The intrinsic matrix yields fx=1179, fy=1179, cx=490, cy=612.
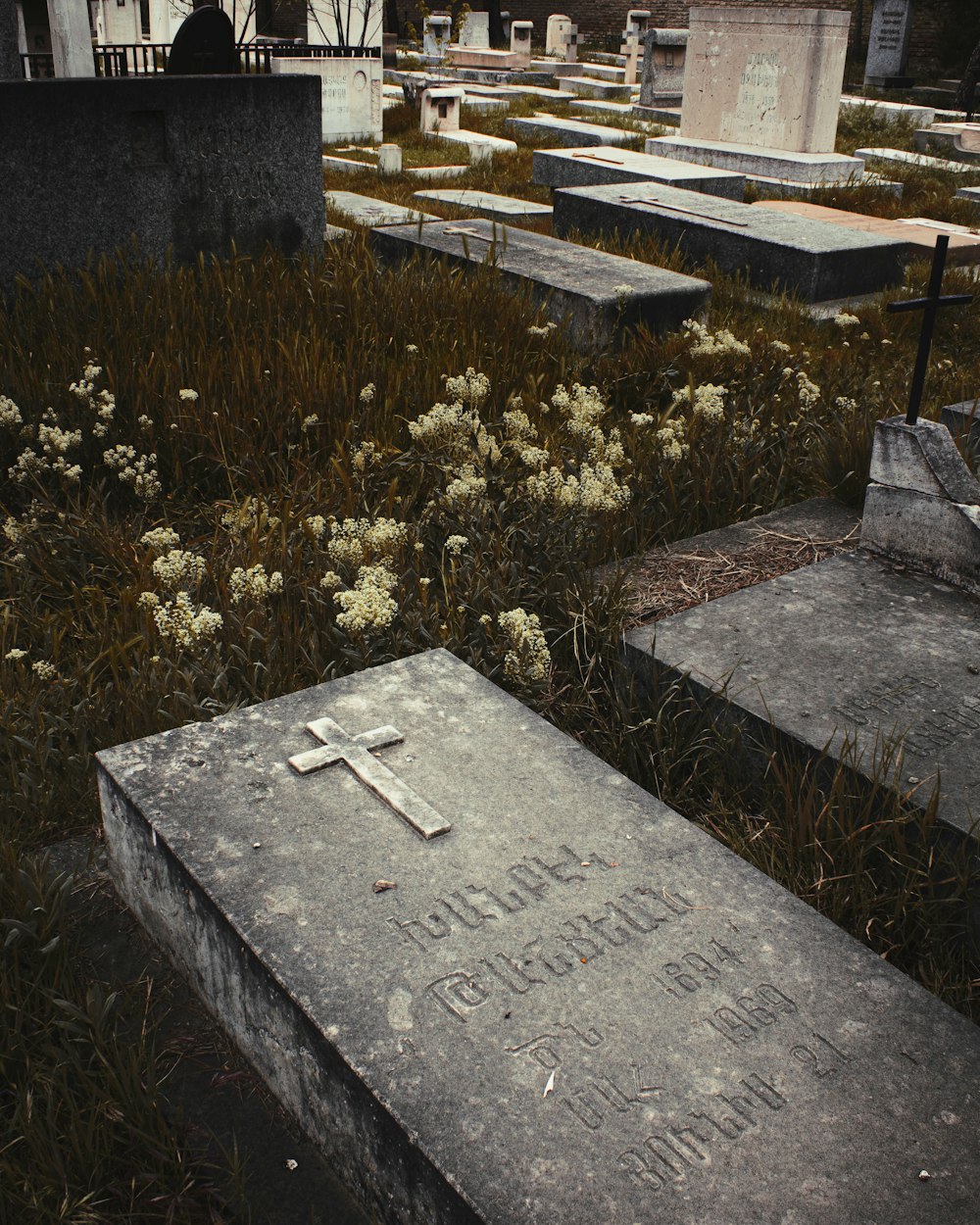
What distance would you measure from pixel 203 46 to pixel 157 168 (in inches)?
43.8

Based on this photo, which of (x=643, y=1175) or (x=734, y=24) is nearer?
(x=643, y=1175)

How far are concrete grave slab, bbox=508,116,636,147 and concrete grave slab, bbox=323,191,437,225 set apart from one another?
5.44 meters

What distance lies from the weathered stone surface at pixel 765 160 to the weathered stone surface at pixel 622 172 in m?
1.36

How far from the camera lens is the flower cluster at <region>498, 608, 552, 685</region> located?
8.61 ft

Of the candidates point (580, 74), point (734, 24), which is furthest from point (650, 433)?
point (580, 74)

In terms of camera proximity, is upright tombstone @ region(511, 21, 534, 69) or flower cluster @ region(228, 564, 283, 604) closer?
flower cluster @ region(228, 564, 283, 604)

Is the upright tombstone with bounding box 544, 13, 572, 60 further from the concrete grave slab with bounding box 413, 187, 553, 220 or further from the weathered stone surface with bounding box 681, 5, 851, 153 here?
the concrete grave slab with bounding box 413, 187, 553, 220

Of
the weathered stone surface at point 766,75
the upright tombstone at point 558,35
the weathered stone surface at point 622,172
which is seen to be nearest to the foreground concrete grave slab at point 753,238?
the weathered stone surface at point 622,172

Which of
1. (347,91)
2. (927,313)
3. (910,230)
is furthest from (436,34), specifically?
(927,313)

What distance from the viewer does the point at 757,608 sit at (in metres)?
2.88

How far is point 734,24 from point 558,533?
387 inches

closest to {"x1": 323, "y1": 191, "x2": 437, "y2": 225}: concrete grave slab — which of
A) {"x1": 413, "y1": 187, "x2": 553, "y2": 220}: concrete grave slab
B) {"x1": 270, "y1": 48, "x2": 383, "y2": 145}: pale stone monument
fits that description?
{"x1": 413, "y1": 187, "x2": 553, "y2": 220}: concrete grave slab

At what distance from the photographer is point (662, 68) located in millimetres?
17156

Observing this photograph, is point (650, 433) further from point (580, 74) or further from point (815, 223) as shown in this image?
point (580, 74)
